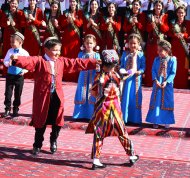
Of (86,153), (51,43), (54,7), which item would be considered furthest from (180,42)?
(51,43)

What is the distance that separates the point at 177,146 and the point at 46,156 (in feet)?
6.46

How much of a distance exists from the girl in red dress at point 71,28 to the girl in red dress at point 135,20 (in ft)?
3.51

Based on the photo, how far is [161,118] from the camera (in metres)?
8.63

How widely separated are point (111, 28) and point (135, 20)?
0.62 m

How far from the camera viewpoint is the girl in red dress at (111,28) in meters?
12.1

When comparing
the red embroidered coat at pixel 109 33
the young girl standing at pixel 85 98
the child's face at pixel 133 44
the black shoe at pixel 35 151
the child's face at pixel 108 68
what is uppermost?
the red embroidered coat at pixel 109 33

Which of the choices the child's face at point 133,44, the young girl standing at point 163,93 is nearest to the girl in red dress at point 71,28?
the child's face at point 133,44

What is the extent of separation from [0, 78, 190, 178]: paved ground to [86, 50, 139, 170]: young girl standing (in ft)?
0.81

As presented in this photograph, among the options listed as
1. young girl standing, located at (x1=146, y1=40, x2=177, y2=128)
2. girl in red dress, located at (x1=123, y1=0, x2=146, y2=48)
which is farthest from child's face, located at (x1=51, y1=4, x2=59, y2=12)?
young girl standing, located at (x1=146, y1=40, x2=177, y2=128)

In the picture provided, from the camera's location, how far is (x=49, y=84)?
22.8ft

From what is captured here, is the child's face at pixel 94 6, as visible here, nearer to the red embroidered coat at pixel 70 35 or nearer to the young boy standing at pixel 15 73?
the red embroidered coat at pixel 70 35

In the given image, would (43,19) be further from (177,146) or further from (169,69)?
(177,146)

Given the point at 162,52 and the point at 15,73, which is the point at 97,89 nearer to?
the point at 162,52

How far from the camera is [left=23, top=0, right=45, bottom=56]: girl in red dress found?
12.7 metres
